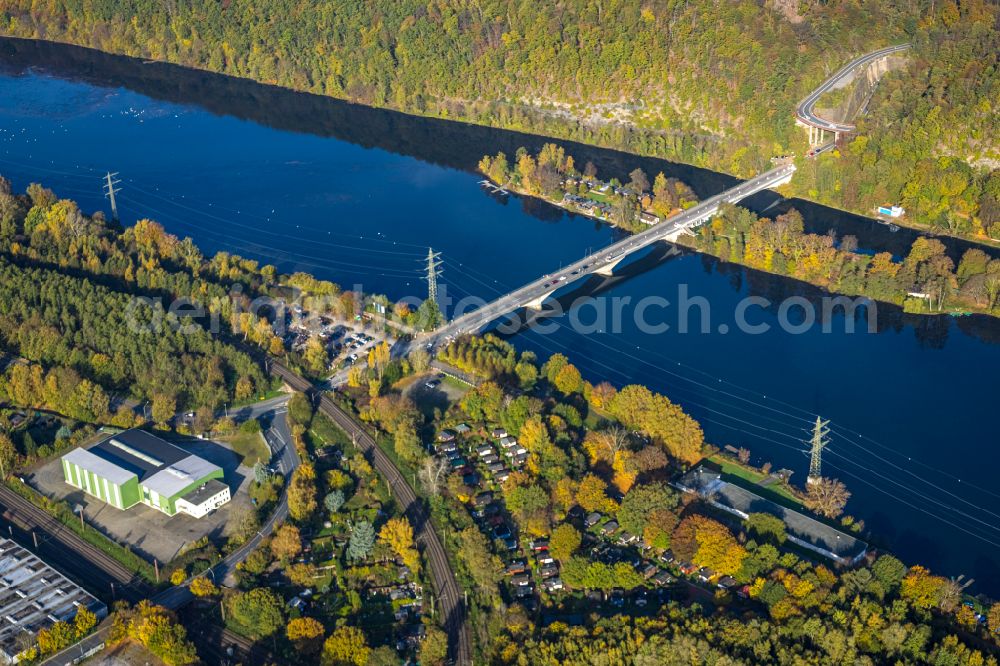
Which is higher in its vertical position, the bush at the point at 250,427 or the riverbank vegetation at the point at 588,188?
the riverbank vegetation at the point at 588,188

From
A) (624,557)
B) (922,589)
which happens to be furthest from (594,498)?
(922,589)

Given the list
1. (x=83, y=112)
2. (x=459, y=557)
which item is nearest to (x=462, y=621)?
(x=459, y=557)

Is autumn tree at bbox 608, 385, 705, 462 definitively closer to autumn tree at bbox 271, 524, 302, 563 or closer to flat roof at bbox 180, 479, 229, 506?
autumn tree at bbox 271, 524, 302, 563

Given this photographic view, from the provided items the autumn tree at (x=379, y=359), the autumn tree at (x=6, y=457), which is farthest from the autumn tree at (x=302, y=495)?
the autumn tree at (x=6, y=457)

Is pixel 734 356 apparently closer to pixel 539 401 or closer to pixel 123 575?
pixel 539 401

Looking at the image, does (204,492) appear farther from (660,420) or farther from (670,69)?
(670,69)

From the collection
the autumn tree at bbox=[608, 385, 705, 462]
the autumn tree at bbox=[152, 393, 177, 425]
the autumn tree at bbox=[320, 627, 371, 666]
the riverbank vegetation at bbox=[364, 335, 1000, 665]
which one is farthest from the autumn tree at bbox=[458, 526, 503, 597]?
the autumn tree at bbox=[152, 393, 177, 425]

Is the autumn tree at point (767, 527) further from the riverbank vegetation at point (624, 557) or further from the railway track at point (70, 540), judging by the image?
the railway track at point (70, 540)
